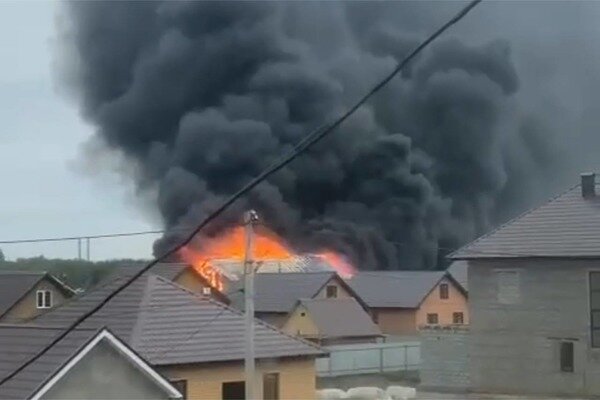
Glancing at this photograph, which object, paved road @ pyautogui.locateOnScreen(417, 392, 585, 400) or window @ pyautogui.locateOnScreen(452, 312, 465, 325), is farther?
window @ pyautogui.locateOnScreen(452, 312, 465, 325)

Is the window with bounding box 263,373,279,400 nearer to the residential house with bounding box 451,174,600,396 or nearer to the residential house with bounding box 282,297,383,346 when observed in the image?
the residential house with bounding box 451,174,600,396

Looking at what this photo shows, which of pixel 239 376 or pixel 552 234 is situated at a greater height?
pixel 552 234

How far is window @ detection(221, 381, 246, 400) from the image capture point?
20.4m

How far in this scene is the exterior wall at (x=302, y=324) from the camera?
41.2 m

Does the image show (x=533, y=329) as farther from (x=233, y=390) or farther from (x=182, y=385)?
(x=182, y=385)

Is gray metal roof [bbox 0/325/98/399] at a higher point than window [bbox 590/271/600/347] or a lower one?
lower

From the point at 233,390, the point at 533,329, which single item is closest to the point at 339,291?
the point at 533,329

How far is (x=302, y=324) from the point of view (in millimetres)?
41625

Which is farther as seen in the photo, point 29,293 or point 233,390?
point 29,293

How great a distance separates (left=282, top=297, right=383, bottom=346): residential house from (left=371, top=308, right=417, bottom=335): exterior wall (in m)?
4.14

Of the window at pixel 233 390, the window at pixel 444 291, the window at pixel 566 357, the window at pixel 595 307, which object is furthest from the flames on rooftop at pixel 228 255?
the window at pixel 233 390

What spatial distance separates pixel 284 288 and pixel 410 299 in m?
6.15

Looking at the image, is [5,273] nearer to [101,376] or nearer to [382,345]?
[382,345]

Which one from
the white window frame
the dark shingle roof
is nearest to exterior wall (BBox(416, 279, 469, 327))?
the dark shingle roof
